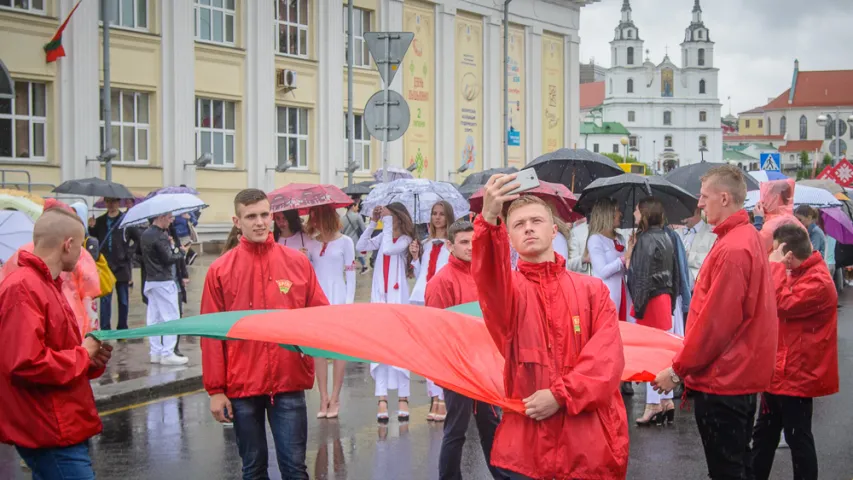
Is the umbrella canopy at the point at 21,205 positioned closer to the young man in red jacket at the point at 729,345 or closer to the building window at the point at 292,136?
the young man in red jacket at the point at 729,345

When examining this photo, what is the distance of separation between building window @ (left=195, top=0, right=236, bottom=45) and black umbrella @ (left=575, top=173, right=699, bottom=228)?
2294cm

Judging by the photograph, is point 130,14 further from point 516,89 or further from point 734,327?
point 734,327

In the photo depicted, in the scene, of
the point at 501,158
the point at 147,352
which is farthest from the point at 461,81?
the point at 147,352

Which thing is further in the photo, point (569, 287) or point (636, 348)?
point (636, 348)

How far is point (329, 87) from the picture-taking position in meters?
34.9

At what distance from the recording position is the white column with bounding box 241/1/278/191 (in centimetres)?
3228

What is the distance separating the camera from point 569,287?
442 cm

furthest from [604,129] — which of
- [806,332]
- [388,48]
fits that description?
[806,332]

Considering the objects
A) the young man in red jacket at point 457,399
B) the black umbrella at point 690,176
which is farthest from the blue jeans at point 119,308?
the young man in red jacket at point 457,399

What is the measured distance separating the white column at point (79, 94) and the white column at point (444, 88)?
582 inches

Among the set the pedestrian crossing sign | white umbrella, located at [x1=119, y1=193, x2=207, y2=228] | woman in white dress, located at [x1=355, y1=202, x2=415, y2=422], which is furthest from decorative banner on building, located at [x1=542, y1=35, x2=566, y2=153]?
woman in white dress, located at [x1=355, y1=202, x2=415, y2=422]

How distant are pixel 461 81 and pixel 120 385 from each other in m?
Result: 30.9

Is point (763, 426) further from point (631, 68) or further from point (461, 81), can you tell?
point (631, 68)

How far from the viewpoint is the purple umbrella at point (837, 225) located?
17.6 meters
